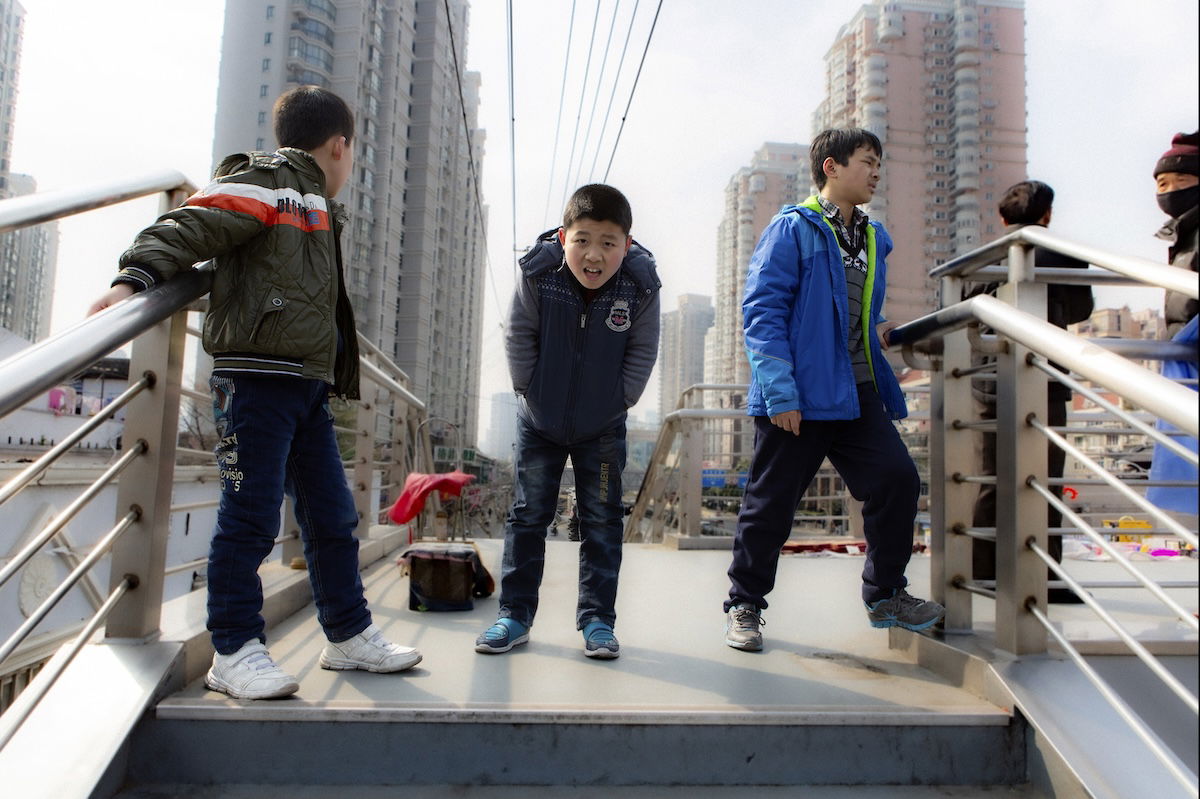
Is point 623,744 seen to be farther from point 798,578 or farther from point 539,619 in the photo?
point 798,578

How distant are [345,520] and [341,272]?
644 mm

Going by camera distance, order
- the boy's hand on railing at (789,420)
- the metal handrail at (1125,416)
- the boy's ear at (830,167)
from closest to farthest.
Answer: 1. the metal handrail at (1125,416)
2. the boy's hand on railing at (789,420)
3. the boy's ear at (830,167)

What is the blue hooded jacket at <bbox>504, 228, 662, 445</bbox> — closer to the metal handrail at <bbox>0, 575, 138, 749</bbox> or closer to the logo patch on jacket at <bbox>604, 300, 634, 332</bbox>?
the logo patch on jacket at <bbox>604, 300, 634, 332</bbox>

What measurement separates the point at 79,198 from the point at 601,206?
1162mm

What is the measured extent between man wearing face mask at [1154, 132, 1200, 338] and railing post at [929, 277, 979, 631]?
1.52 ft

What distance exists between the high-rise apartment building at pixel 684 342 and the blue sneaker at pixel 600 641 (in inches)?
2011

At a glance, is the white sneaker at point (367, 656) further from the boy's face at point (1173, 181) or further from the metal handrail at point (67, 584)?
the boy's face at point (1173, 181)

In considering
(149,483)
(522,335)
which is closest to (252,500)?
(149,483)

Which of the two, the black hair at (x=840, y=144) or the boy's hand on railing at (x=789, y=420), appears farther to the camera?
the black hair at (x=840, y=144)

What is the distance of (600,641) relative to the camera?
1.96m

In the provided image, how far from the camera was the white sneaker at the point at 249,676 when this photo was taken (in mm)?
1455

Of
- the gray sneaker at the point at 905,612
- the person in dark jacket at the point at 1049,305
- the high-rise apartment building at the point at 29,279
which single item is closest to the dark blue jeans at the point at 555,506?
the gray sneaker at the point at 905,612

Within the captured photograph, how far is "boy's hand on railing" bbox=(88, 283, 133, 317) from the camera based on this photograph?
4.36ft

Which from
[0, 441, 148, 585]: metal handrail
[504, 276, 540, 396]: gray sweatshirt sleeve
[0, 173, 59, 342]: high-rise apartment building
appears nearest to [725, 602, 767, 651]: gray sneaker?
[504, 276, 540, 396]: gray sweatshirt sleeve
